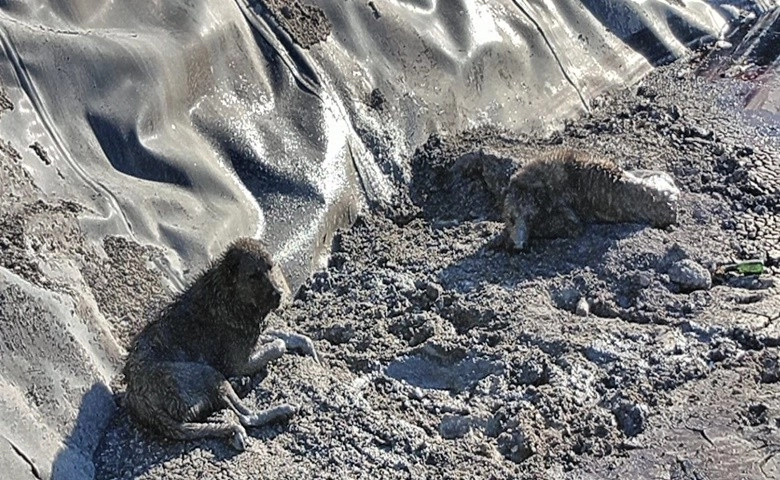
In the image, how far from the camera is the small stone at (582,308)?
761 cm

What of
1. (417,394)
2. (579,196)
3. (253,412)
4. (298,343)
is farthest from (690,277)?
(253,412)

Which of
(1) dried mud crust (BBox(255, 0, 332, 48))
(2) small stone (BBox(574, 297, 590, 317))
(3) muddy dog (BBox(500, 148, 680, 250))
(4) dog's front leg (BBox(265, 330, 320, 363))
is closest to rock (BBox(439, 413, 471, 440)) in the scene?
(4) dog's front leg (BBox(265, 330, 320, 363))

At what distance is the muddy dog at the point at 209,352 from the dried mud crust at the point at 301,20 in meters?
3.26

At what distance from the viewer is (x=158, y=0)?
8.70 meters

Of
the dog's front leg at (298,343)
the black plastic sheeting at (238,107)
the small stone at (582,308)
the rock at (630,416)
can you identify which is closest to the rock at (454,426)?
the rock at (630,416)

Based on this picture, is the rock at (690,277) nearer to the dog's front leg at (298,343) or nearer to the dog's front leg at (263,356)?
the dog's front leg at (298,343)

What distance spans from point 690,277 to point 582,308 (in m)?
0.85

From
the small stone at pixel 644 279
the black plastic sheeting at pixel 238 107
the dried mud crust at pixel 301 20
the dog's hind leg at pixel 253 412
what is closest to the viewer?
the dog's hind leg at pixel 253 412

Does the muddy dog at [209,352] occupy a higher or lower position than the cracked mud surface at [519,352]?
higher

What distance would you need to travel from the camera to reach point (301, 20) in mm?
9586

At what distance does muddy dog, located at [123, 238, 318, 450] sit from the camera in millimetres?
6102

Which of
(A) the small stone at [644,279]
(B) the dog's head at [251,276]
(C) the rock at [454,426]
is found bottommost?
(A) the small stone at [644,279]

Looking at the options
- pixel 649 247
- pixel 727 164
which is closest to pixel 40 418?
pixel 649 247

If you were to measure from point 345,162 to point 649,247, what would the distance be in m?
2.42
